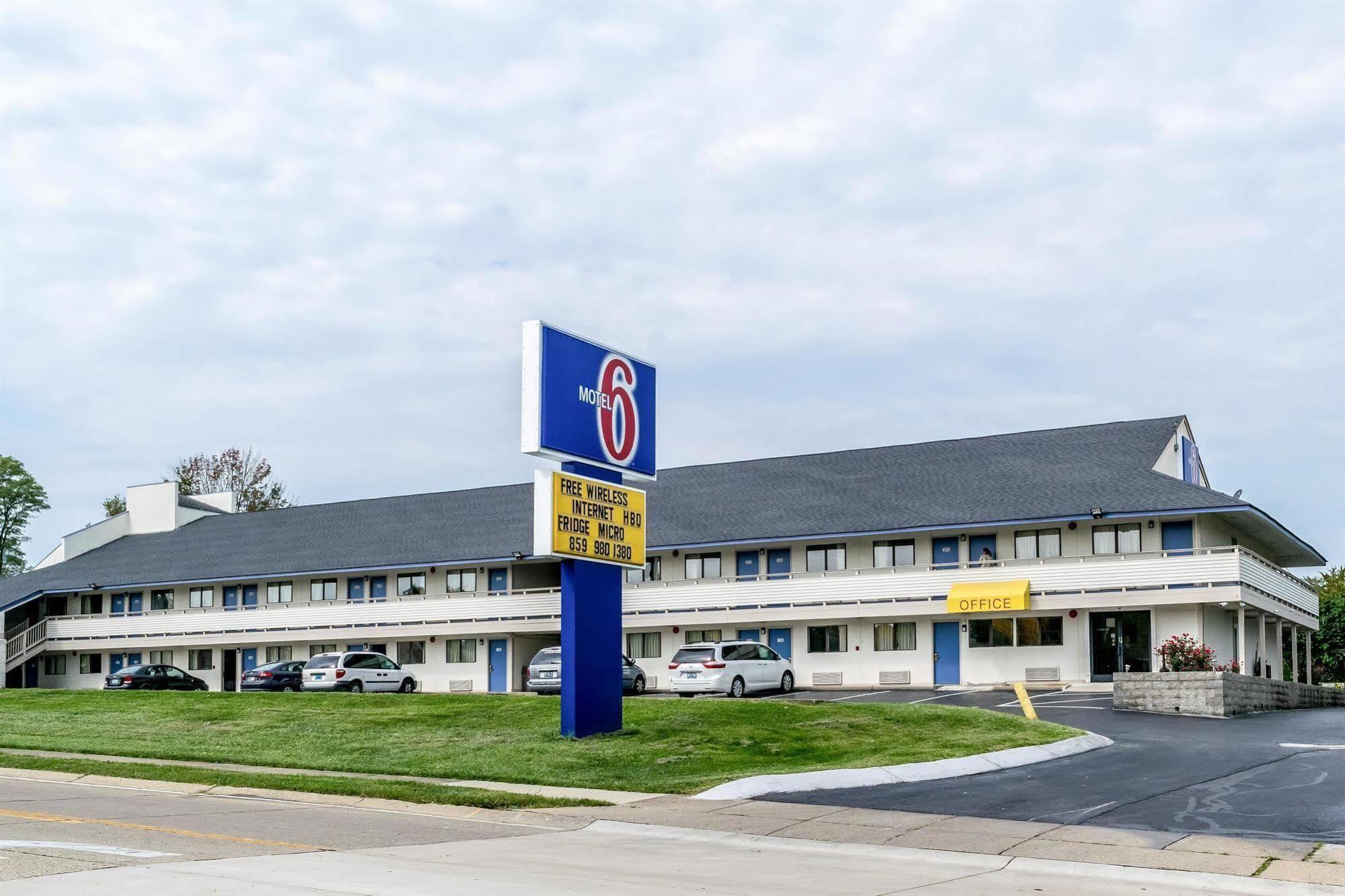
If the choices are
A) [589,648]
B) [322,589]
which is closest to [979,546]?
[589,648]

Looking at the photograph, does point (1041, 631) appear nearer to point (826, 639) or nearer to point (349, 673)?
point (826, 639)

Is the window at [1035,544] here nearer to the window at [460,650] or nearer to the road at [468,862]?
the window at [460,650]

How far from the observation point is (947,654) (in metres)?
46.4

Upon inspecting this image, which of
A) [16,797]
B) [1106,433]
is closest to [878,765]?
[16,797]

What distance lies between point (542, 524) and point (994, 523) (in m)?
25.0

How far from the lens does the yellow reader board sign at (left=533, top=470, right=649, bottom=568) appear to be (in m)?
23.5

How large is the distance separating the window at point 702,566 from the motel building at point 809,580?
9 cm

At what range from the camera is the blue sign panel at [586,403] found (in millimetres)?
23531

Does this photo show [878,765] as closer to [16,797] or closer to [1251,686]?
[16,797]

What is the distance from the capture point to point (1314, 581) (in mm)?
88625

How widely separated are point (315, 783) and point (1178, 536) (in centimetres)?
3130

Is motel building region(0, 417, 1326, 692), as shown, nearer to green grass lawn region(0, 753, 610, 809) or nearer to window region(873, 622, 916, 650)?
window region(873, 622, 916, 650)

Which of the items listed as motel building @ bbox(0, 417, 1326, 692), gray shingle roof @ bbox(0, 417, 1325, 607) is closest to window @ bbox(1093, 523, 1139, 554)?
motel building @ bbox(0, 417, 1326, 692)

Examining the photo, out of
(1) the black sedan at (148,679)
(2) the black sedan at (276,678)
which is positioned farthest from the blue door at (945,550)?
(1) the black sedan at (148,679)
